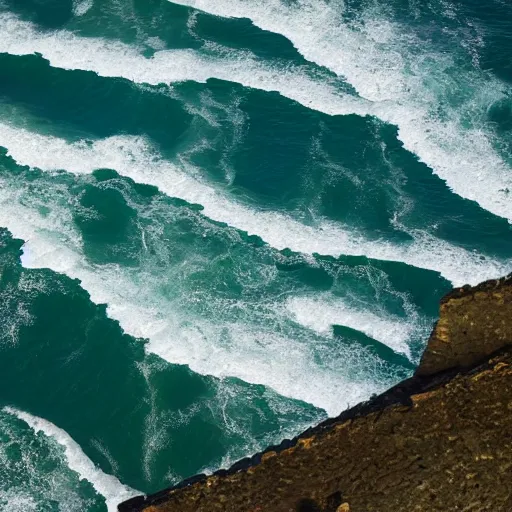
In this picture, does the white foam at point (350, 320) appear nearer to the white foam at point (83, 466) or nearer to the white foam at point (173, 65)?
the white foam at point (83, 466)

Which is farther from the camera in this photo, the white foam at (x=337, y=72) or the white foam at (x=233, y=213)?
the white foam at (x=337, y=72)

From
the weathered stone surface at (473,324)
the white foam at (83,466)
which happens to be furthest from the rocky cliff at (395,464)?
the white foam at (83,466)

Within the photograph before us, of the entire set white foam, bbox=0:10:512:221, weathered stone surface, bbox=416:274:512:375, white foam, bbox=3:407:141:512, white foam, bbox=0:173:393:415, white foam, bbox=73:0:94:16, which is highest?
weathered stone surface, bbox=416:274:512:375

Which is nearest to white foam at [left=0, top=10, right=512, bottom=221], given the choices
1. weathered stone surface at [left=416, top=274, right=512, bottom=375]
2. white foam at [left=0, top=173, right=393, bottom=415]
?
white foam at [left=0, top=173, right=393, bottom=415]

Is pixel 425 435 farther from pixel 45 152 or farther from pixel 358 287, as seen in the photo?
pixel 45 152

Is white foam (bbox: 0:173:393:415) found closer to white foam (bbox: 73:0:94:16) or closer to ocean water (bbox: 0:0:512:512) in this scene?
ocean water (bbox: 0:0:512:512)

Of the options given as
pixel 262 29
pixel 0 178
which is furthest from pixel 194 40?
pixel 0 178

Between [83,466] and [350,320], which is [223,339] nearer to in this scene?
[350,320]
